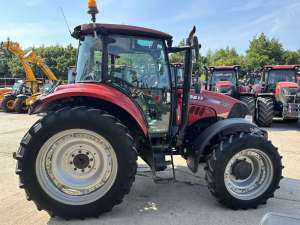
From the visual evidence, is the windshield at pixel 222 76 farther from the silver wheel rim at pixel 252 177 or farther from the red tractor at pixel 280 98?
the silver wheel rim at pixel 252 177

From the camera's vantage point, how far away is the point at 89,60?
15.2ft

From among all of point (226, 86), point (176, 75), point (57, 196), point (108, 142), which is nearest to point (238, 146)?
point (176, 75)

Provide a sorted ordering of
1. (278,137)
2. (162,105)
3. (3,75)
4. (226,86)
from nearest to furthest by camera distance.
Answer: (162,105)
(278,137)
(226,86)
(3,75)

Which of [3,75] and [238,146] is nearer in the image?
[238,146]

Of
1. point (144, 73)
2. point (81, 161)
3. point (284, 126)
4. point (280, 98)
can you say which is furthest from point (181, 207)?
point (280, 98)

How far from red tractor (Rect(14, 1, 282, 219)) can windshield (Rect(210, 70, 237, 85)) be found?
9.94 metres

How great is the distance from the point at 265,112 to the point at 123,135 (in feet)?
28.0

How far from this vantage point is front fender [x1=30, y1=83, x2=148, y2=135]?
13.5ft

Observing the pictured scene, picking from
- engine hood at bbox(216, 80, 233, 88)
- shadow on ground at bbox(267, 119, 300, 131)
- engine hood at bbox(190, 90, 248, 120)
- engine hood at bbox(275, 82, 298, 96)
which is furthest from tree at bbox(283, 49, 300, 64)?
engine hood at bbox(190, 90, 248, 120)

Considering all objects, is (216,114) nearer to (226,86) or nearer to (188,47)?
(188,47)

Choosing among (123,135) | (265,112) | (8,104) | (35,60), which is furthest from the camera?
(35,60)

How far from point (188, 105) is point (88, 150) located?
58.7 inches

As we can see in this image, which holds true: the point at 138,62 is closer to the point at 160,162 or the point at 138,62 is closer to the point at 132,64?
the point at 132,64

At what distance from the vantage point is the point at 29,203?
15.0 ft
